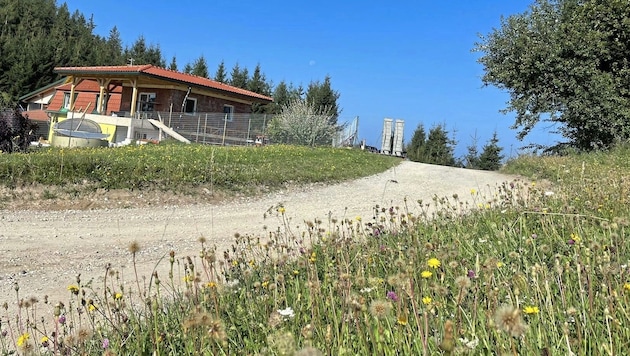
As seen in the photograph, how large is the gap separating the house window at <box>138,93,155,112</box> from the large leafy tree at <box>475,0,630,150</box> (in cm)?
2231

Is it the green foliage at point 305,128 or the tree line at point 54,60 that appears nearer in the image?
the green foliage at point 305,128

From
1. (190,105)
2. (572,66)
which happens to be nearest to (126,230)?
Answer: (572,66)

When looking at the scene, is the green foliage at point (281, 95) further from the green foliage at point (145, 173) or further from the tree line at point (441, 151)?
the green foliage at point (145, 173)

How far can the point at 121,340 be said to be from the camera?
2383 mm

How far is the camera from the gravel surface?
4922 mm

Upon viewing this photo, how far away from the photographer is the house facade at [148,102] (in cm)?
2734

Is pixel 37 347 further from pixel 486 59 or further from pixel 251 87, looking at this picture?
pixel 251 87

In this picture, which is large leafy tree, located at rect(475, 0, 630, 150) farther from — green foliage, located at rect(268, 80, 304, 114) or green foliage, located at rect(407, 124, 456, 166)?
green foliage, located at rect(268, 80, 304, 114)

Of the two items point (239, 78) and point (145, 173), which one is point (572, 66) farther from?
point (239, 78)

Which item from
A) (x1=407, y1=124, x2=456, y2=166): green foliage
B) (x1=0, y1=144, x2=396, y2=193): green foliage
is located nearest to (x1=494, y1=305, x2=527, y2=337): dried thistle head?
(x1=0, y1=144, x2=396, y2=193): green foliage

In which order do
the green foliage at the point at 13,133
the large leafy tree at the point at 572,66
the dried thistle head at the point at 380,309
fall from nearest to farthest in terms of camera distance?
1. the dried thistle head at the point at 380,309
2. the green foliage at the point at 13,133
3. the large leafy tree at the point at 572,66

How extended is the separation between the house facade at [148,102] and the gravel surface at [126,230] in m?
17.5

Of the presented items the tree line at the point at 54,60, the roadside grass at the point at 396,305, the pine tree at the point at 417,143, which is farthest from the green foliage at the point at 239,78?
the roadside grass at the point at 396,305

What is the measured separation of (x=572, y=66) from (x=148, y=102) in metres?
25.4
